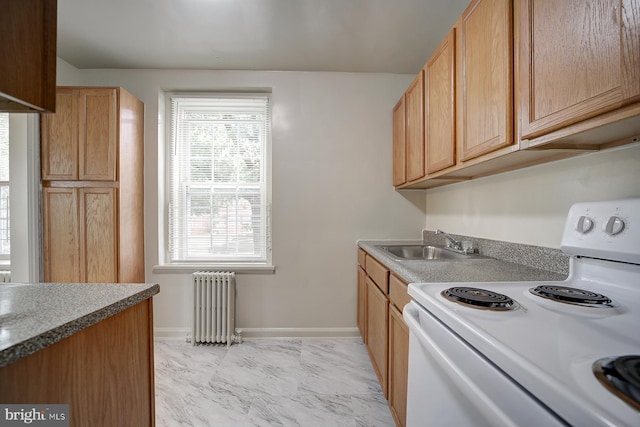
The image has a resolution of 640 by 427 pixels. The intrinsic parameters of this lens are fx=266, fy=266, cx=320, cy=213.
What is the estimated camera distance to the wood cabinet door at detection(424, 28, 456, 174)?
4.75 feet

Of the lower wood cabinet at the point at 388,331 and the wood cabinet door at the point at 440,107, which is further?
the wood cabinet door at the point at 440,107

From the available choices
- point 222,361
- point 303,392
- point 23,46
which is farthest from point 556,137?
point 222,361

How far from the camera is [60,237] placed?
2.16m

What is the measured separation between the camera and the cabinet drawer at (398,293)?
49.9 inches

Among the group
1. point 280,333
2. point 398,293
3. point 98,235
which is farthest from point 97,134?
point 398,293

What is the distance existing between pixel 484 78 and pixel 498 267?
905 millimetres

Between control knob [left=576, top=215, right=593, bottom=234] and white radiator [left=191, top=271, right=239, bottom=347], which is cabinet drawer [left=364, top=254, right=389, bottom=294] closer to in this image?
control knob [left=576, top=215, right=593, bottom=234]

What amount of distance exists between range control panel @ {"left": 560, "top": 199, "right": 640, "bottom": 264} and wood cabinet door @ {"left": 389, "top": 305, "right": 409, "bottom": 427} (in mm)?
744

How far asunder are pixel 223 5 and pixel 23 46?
1363mm

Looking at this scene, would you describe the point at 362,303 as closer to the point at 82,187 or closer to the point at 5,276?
the point at 82,187

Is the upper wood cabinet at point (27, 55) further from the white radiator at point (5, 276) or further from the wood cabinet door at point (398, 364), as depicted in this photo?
the white radiator at point (5, 276)

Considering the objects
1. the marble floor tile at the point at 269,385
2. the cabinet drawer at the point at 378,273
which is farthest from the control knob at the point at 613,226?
the marble floor tile at the point at 269,385

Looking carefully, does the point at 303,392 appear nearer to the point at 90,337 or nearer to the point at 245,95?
the point at 90,337

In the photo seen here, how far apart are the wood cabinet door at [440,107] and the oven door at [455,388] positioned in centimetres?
99
